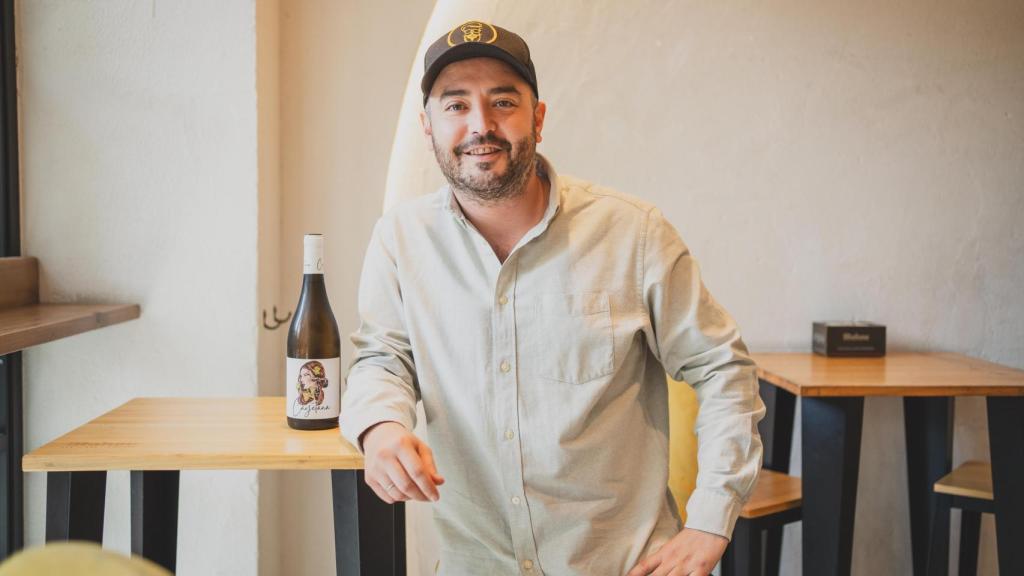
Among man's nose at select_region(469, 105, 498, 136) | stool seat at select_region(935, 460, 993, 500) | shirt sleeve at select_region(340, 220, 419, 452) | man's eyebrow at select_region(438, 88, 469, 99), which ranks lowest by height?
stool seat at select_region(935, 460, 993, 500)

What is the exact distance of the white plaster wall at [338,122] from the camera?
2.78 m

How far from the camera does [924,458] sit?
293cm

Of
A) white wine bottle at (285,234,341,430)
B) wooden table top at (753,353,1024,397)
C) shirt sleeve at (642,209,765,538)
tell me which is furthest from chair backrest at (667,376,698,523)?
white wine bottle at (285,234,341,430)

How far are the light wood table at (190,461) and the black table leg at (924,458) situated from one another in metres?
2.10

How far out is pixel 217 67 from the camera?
242cm

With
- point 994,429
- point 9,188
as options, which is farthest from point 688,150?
point 9,188

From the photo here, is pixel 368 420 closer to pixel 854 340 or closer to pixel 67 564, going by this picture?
pixel 67 564

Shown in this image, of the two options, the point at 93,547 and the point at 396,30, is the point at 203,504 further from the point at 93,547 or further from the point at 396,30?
the point at 93,547

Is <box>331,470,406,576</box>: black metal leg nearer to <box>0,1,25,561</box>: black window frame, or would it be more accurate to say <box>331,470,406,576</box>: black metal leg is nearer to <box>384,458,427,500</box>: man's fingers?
<box>384,458,427,500</box>: man's fingers

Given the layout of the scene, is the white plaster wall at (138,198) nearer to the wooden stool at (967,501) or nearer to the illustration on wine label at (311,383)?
the illustration on wine label at (311,383)

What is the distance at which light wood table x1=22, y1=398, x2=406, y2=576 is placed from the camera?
1399 millimetres

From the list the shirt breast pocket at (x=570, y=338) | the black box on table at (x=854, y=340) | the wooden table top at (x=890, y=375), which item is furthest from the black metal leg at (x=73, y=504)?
the black box on table at (x=854, y=340)

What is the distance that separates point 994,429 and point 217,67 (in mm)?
2395

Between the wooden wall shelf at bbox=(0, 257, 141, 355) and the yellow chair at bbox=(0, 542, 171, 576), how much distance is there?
1529 millimetres
